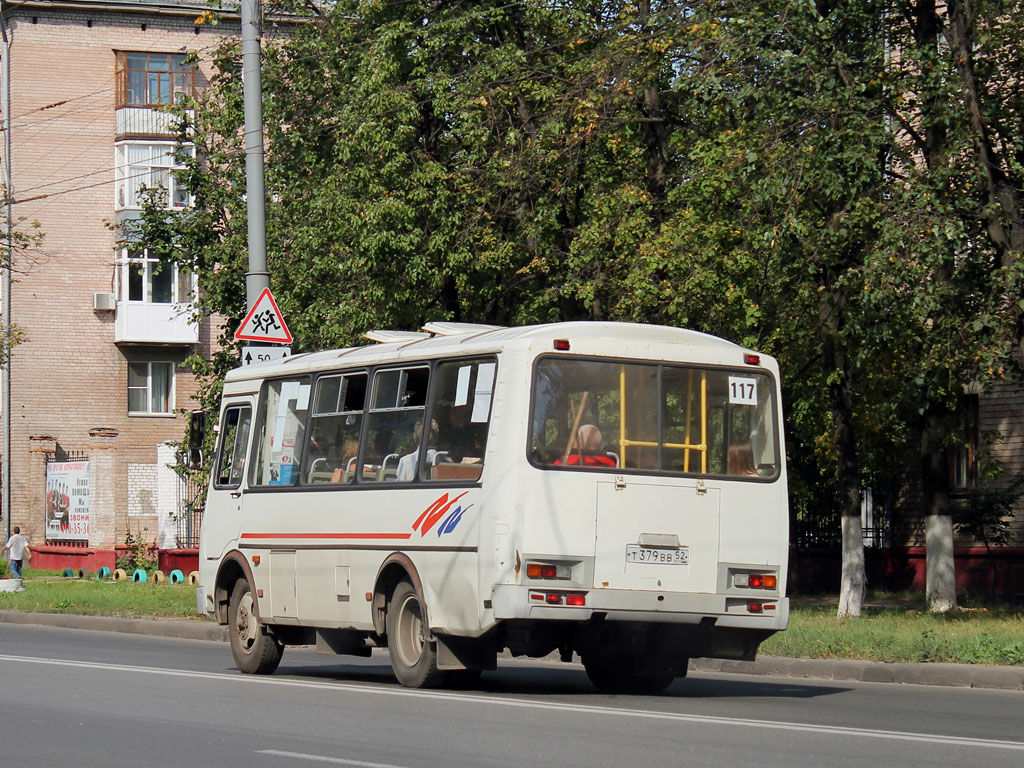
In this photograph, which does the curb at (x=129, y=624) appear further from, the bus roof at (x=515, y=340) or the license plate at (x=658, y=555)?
the license plate at (x=658, y=555)

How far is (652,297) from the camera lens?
2095cm

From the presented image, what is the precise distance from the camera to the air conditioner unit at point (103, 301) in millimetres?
50344

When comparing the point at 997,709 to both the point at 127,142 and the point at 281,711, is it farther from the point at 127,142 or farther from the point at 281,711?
the point at 127,142

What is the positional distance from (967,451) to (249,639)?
58.7 feet

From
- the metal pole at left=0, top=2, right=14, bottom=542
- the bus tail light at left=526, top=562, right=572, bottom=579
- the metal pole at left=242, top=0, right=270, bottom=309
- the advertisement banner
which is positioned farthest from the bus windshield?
the metal pole at left=0, top=2, right=14, bottom=542

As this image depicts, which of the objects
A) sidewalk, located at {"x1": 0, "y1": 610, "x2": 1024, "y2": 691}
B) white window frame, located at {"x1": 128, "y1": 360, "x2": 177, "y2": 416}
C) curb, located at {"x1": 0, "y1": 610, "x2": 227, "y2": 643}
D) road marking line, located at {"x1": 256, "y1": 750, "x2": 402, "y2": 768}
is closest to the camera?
road marking line, located at {"x1": 256, "y1": 750, "x2": 402, "y2": 768}

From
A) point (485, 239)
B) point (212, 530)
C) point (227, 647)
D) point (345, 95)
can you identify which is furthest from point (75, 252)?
point (212, 530)

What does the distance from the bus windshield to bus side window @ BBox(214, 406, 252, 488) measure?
458 cm

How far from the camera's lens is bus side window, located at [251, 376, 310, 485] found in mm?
14956

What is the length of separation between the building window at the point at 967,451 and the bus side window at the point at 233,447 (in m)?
15.9

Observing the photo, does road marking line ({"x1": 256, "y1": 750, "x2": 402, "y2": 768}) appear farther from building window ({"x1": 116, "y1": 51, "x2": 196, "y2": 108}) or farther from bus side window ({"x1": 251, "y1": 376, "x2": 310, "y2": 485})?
building window ({"x1": 116, "y1": 51, "x2": 196, "y2": 108})

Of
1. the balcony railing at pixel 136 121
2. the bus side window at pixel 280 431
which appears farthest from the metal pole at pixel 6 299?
the bus side window at pixel 280 431

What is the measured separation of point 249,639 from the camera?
15.3m

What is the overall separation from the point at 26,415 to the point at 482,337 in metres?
39.5
